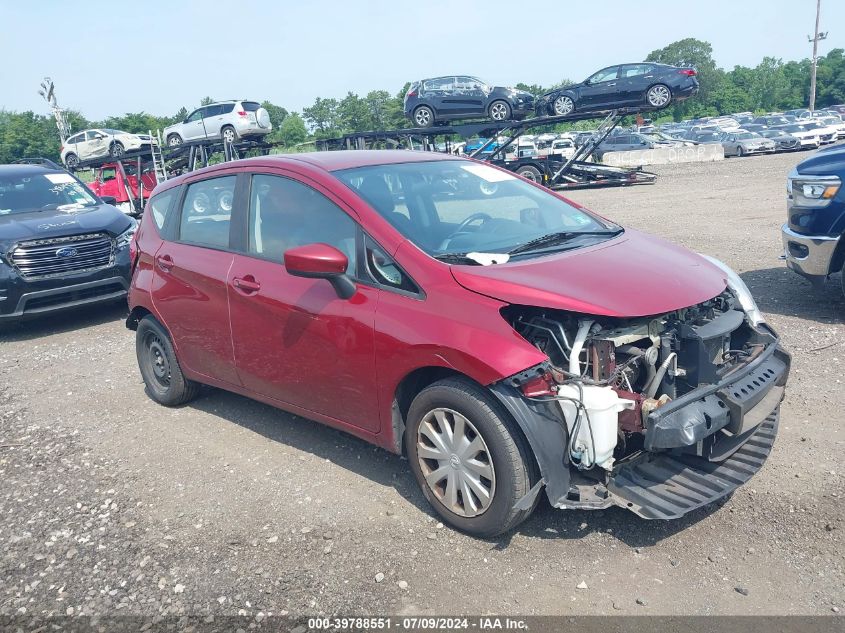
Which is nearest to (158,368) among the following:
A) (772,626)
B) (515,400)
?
(515,400)

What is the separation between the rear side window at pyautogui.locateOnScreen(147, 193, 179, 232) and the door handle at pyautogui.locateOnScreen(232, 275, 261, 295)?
1275 mm

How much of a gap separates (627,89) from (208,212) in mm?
16968

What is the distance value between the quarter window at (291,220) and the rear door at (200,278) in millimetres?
270

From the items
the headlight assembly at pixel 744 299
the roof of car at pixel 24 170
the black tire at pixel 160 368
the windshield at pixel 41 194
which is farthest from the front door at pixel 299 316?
the roof of car at pixel 24 170

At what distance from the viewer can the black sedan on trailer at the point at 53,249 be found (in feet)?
26.1

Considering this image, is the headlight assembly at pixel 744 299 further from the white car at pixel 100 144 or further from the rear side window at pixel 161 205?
the white car at pixel 100 144

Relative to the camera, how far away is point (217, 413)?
17.8 feet

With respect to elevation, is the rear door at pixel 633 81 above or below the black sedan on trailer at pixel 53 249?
above

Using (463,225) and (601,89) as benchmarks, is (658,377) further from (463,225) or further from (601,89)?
(601,89)

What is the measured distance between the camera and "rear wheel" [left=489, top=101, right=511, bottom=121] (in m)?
20.5

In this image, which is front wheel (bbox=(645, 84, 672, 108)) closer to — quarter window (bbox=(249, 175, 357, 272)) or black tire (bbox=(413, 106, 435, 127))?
black tire (bbox=(413, 106, 435, 127))

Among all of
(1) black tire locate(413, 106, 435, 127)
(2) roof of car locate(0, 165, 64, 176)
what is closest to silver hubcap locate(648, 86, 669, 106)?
(1) black tire locate(413, 106, 435, 127)

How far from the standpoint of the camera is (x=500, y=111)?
2061 cm

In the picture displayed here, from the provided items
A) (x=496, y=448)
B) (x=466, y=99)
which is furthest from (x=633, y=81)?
(x=496, y=448)
